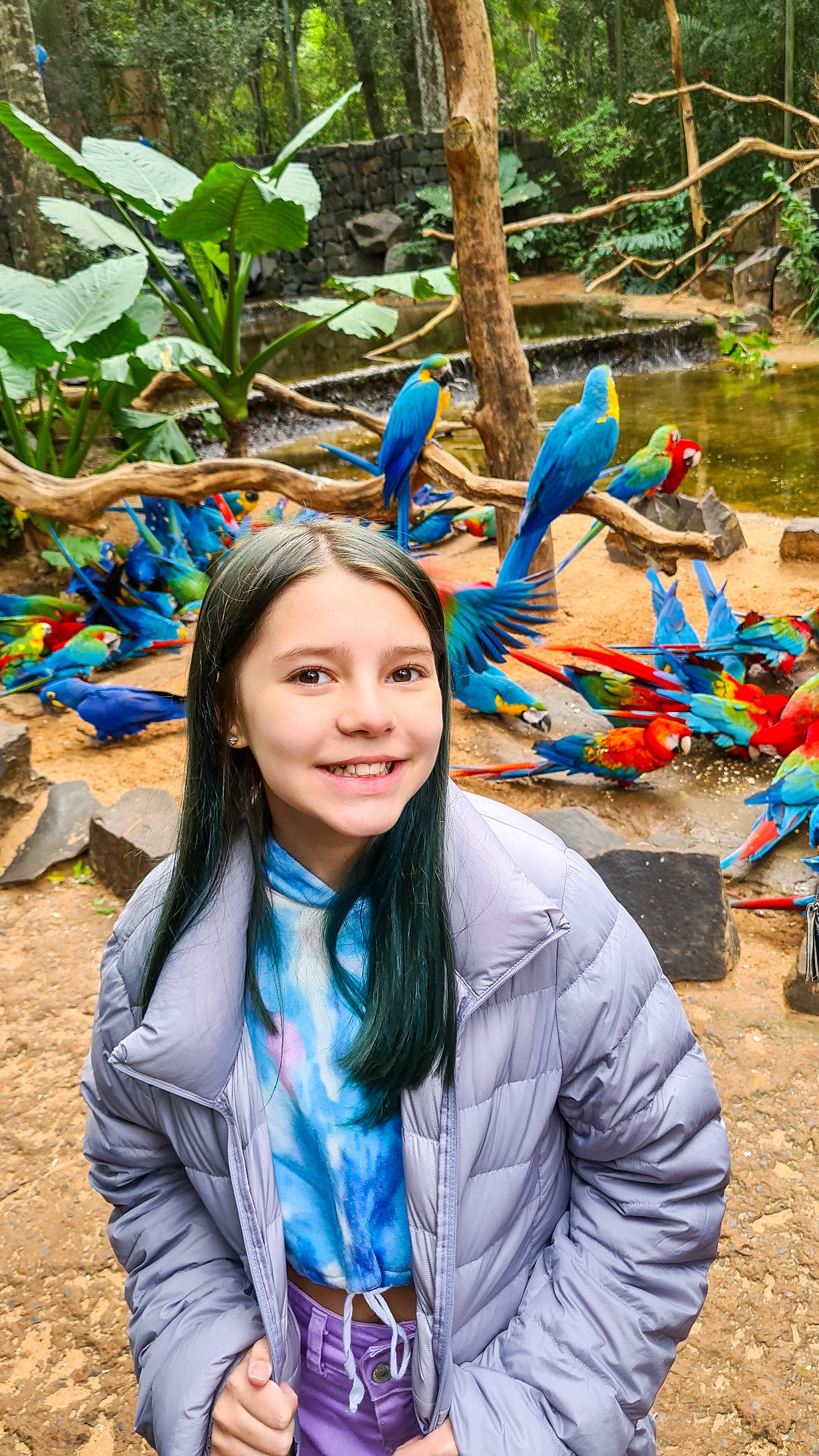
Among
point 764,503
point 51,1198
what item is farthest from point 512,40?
point 51,1198

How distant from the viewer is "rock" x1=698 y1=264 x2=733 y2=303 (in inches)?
443

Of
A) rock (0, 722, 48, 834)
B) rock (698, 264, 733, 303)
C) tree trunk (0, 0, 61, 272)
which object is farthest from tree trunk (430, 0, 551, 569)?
rock (698, 264, 733, 303)

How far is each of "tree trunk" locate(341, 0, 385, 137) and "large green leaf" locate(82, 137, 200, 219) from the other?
1383cm

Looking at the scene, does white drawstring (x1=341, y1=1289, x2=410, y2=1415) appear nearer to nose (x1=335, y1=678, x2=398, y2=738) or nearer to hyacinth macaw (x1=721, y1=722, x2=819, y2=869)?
nose (x1=335, y1=678, x2=398, y2=738)

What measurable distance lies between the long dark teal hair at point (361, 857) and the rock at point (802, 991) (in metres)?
1.35

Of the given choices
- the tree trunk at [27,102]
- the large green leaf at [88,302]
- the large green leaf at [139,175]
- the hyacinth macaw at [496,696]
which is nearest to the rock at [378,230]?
the tree trunk at [27,102]

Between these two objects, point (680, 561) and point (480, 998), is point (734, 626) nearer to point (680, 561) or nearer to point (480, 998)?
point (680, 561)

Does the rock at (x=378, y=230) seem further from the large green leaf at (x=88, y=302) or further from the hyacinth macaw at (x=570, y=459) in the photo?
the hyacinth macaw at (x=570, y=459)

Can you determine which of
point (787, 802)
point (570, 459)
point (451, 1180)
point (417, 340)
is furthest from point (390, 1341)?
point (417, 340)

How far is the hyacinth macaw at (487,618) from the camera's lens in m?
3.03

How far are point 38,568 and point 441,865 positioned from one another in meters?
4.99

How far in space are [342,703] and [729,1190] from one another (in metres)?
1.24

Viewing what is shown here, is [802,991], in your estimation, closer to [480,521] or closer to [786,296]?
[480,521]

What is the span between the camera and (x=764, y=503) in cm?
556
